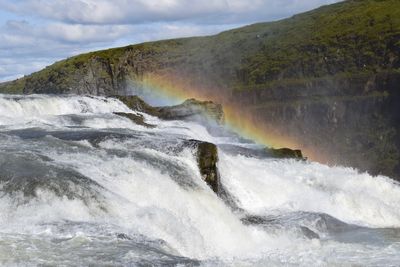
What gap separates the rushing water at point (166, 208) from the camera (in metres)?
14.7

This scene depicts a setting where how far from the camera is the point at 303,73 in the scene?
93812 millimetres

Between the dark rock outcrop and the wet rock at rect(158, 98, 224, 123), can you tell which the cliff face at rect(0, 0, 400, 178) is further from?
the wet rock at rect(158, 98, 224, 123)

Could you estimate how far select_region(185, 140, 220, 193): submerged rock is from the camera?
2453 cm

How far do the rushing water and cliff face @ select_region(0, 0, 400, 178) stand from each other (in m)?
45.5

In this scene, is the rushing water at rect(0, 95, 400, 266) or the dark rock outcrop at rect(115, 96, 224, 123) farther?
the dark rock outcrop at rect(115, 96, 224, 123)

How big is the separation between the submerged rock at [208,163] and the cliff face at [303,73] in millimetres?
50922

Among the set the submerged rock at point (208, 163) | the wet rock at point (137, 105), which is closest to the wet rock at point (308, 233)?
the submerged rock at point (208, 163)

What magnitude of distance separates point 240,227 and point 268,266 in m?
7.30

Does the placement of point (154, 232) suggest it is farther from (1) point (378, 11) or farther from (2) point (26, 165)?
(1) point (378, 11)

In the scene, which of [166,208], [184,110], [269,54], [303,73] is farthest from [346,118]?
[166,208]

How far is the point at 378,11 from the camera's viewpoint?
10188 cm

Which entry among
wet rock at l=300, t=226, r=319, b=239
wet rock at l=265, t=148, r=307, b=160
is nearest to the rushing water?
wet rock at l=300, t=226, r=319, b=239

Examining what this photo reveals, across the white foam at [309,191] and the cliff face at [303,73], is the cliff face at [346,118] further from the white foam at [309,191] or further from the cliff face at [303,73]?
the white foam at [309,191]

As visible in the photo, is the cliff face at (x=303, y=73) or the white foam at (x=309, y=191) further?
the cliff face at (x=303, y=73)
